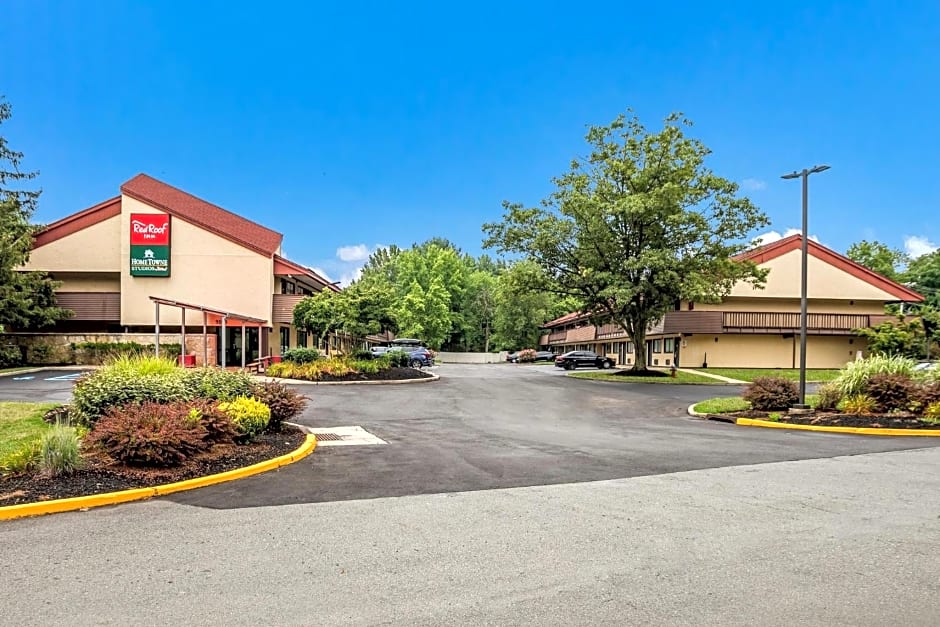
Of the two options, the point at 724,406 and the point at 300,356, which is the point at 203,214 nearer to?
the point at 300,356

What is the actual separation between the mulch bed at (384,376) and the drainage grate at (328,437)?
12252 millimetres

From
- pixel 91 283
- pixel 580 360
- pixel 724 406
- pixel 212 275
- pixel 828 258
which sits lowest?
pixel 580 360

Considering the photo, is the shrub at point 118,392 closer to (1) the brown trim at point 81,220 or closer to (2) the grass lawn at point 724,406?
(2) the grass lawn at point 724,406

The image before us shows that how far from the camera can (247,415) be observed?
992cm

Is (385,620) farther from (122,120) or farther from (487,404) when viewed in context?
(122,120)

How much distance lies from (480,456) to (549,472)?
160 cm

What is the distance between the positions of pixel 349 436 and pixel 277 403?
1571 mm

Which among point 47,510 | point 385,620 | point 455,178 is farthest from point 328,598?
point 455,178

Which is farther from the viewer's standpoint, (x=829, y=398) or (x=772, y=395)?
(x=772, y=395)

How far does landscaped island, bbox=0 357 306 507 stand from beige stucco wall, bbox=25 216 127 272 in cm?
2528

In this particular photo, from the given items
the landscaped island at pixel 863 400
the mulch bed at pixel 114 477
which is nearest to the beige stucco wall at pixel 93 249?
the mulch bed at pixel 114 477

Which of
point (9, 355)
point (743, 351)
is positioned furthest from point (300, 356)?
point (743, 351)

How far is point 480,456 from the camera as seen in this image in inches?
384

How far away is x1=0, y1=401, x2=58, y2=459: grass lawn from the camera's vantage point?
920 centimetres
